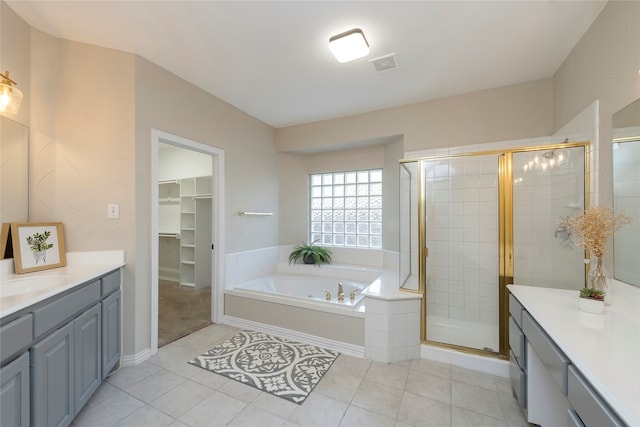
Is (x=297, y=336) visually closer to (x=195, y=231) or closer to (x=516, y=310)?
(x=516, y=310)

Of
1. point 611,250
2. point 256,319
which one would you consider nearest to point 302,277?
point 256,319

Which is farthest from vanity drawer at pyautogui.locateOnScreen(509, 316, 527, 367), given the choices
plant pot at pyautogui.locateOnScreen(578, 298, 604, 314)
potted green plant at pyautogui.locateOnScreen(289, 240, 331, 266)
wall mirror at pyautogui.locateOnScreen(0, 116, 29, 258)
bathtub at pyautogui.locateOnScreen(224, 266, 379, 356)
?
wall mirror at pyautogui.locateOnScreen(0, 116, 29, 258)

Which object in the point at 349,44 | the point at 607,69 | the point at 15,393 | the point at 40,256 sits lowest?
the point at 15,393

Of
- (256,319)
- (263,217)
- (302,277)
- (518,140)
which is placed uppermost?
(518,140)

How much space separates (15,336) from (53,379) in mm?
404

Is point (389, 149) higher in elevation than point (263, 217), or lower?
higher

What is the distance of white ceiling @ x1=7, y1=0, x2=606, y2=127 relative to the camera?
1.64 m

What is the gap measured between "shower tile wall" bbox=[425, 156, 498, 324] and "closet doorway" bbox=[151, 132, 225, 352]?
99.9 inches

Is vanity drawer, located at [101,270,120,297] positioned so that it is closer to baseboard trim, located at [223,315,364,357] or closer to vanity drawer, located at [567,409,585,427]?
baseboard trim, located at [223,315,364,357]

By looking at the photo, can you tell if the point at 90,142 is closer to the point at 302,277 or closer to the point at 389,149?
the point at 302,277

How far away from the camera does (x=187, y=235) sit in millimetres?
4492

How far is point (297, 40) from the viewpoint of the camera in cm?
193

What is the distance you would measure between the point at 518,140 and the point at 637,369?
7.76 feet

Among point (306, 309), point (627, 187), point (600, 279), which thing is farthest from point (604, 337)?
point (306, 309)
